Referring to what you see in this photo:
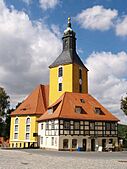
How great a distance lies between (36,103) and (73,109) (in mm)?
11160

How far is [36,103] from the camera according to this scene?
56.3 m

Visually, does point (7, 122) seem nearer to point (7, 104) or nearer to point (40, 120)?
point (7, 104)

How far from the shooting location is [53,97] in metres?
56.1

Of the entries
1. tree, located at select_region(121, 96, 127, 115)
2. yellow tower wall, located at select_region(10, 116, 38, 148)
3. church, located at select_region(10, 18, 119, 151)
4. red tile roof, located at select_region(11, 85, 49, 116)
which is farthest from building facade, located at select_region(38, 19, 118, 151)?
tree, located at select_region(121, 96, 127, 115)

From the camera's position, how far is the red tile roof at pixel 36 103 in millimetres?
55166

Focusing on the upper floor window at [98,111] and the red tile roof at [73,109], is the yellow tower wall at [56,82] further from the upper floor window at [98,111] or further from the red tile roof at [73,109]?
the upper floor window at [98,111]

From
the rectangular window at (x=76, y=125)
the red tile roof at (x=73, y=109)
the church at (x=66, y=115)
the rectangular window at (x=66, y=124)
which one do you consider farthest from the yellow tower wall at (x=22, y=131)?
the rectangular window at (x=76, y=125)

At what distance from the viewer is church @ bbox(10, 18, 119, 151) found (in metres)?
45.6

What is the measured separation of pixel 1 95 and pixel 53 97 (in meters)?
14.7

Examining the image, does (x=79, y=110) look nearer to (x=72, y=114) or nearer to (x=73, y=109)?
(x=73, y=109)

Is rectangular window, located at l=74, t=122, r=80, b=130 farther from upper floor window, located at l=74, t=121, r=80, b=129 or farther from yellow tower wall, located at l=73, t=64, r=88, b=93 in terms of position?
yellow tower wall, located at l=73, t=64, r=88, b=93

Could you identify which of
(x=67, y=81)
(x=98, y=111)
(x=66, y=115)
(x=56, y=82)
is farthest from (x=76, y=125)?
(x=56, y=82)

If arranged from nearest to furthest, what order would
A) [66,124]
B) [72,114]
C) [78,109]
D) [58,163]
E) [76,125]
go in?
[58,163]
[66,124]
[76,125]
[72,114]
[78,109]

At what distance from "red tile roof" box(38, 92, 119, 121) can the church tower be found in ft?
11.8
